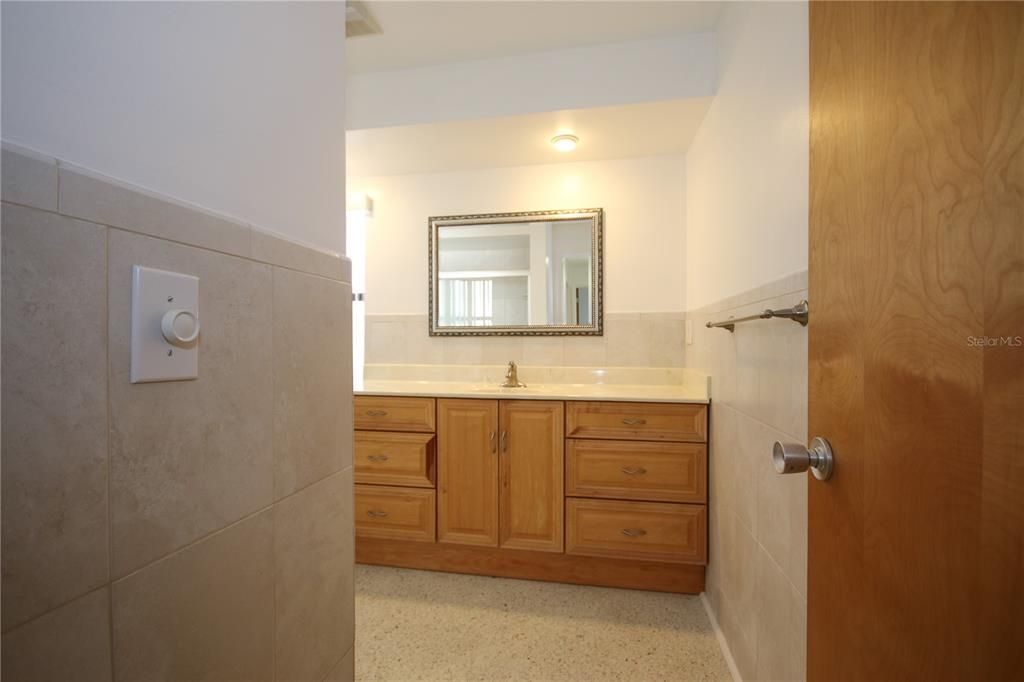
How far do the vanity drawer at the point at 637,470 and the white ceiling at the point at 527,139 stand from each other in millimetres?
1523

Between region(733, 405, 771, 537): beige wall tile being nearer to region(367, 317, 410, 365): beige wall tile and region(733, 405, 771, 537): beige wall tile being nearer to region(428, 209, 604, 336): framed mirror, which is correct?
region(428, 209, 604, 336): framed mirror

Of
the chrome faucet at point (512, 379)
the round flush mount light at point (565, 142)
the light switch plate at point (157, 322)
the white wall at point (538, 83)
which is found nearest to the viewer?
the light switch plate at point (157, 322)

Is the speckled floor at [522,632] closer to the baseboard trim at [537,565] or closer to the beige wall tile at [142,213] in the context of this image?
the baseboard trim at [537,565]

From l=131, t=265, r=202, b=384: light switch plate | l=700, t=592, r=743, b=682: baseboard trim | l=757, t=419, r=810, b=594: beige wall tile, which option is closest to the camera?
l=131, t=265, r=202, b=384: light switch plate

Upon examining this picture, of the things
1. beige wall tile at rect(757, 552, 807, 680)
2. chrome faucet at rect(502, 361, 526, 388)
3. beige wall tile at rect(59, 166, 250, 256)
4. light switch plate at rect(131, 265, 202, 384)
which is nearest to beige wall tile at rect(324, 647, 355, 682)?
light switch plate at rect(131, 265, 202, 384)

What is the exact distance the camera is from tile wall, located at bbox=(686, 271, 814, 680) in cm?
100

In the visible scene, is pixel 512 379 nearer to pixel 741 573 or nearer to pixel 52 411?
pixel 741 573

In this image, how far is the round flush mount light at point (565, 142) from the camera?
7.06 feet

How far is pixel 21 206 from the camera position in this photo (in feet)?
1.15

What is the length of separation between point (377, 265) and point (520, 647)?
7.16ft

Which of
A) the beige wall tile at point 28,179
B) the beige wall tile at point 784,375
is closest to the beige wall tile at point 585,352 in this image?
the beige wall tile at point 784,375

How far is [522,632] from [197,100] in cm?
192

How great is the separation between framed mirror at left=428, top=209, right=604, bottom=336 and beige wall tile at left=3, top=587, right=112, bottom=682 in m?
2.14

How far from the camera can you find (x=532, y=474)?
76.9 inches
